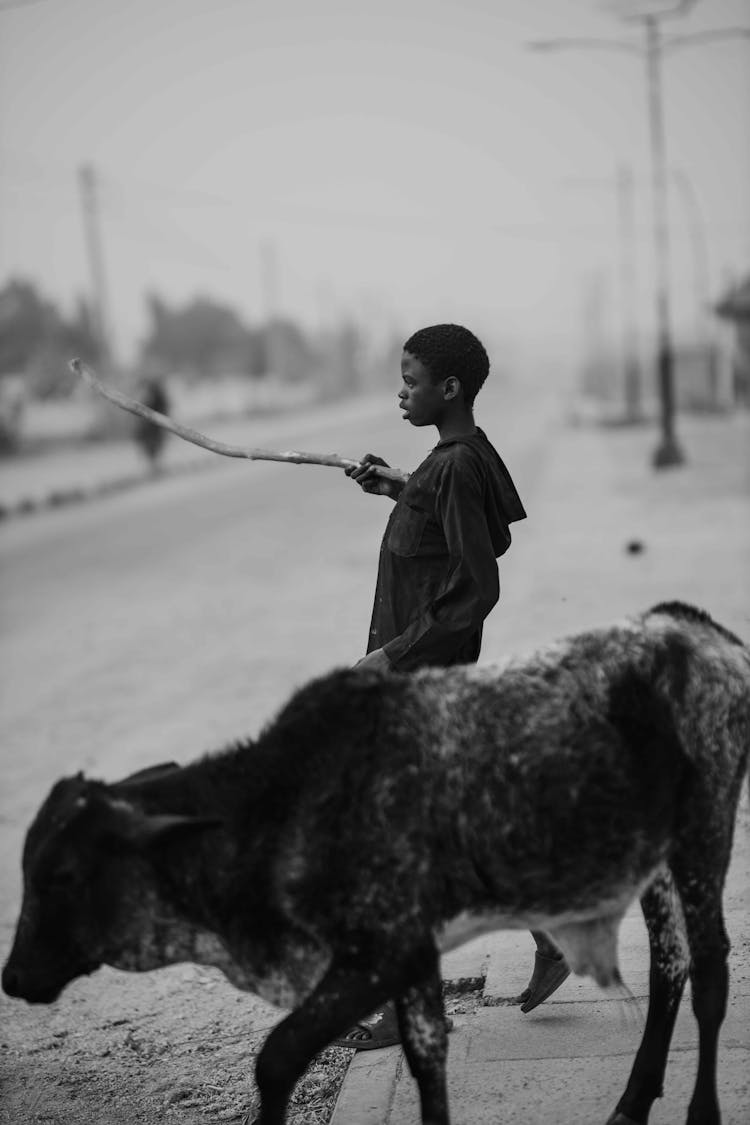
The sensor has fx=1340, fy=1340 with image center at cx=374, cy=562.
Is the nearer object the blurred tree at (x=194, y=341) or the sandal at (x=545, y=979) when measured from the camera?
the sandal at (x=545, y=979)

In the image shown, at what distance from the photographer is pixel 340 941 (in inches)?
114

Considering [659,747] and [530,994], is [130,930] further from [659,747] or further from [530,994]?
[530,994]

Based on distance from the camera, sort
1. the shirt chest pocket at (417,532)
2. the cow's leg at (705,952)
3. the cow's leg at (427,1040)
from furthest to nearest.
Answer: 1. the shirt chest pocket at (417,532)
2. the cow's leg at (705,952)
3. the cow's leg at (427,1040)

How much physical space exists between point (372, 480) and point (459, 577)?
638 millimetres

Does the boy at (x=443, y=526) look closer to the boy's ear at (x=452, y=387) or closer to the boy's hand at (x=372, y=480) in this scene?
the boy's ear at (x=452, y=387)

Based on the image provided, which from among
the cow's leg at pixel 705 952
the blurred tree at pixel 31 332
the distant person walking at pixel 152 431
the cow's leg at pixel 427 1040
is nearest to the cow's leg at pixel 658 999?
the cow's leg at pixel 705 952

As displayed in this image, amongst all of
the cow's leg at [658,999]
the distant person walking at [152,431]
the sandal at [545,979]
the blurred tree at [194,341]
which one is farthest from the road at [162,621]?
the blurred tree at [194,341]

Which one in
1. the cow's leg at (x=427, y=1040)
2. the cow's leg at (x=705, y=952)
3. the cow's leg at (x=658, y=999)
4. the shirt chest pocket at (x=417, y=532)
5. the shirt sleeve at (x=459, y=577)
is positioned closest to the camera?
the cow's leg at (x=427, y=1040)

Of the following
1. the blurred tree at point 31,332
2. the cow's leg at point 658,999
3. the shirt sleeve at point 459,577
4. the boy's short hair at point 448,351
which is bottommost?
the cow's leg at point 658,999

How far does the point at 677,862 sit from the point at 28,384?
51511 mm

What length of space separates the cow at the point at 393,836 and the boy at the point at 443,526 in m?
0.39

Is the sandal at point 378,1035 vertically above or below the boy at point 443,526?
below

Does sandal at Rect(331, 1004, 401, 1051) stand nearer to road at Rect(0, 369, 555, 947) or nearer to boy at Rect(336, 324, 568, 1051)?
boy at Rect(336, 324, 568, 1051)

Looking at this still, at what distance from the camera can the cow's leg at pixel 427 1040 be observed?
302 cm
